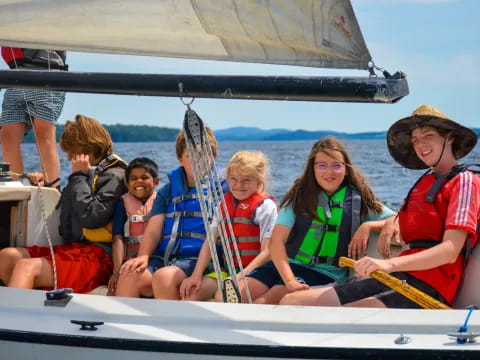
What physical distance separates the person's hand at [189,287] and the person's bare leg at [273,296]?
312 millimetres

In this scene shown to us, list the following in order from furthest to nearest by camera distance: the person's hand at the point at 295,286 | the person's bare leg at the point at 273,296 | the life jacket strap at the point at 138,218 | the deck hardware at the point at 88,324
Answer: the life jacket strap at the point at 138,218, the person's bare leg at the point at 273,296, the person's hand at the point at 295,286, the deck hardware at the point at 88,324

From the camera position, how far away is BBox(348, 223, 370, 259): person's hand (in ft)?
15.5

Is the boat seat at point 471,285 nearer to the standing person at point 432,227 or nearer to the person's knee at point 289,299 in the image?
the standing person at point 432,227

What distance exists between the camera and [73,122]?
568cm

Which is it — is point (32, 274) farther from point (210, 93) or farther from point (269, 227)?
point (210, 93)

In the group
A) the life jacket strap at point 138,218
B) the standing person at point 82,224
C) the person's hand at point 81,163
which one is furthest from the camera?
the person's hand at point 81,163

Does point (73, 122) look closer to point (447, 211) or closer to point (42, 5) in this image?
point (42, 5)

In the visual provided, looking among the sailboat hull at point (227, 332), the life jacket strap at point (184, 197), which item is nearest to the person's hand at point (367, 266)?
the sailboat hull at point (227, 332)

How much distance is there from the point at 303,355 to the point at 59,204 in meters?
2.50

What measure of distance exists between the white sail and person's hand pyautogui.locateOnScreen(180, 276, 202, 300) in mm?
1124

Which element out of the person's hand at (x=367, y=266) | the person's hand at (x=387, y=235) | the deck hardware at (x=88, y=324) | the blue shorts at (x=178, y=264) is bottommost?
the deck hardware at (x=88, y=324)

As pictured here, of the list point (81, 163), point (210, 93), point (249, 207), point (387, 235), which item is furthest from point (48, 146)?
point (387, 235)

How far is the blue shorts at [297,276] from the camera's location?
15.6 ft

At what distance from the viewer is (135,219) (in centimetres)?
537
